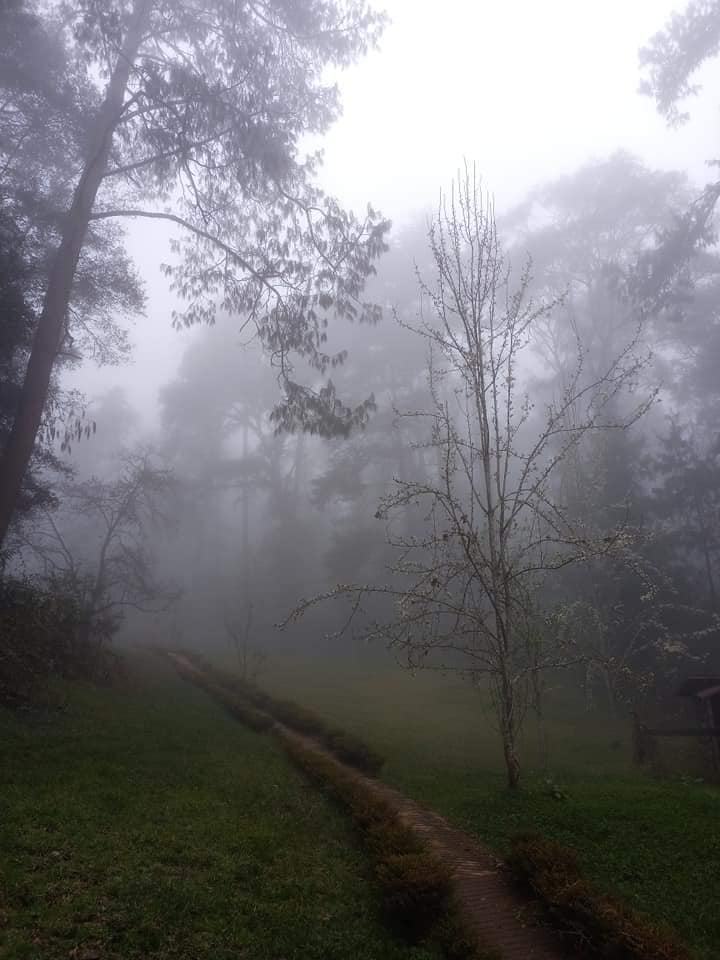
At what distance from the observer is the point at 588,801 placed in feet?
26.7

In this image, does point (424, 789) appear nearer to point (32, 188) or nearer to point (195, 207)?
point (195, 207)

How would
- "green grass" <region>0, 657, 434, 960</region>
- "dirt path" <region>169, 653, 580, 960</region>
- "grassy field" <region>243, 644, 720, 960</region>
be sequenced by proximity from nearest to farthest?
"green grass" <region>0, 657, 434, 960</region>
"dirt path" <region>169, 653, 580, 960</region>
"grassy field" <region>243, 644, 720, 960</region>

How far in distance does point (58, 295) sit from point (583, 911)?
479 inches

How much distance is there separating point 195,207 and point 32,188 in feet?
13.0

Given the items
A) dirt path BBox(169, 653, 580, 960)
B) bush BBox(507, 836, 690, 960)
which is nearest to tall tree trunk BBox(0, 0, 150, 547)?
dirt path BBox(169, 653, 580, 960)

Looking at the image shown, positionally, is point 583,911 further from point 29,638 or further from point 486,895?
point 29,638

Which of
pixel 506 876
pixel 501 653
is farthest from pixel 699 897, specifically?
pixel 501 653

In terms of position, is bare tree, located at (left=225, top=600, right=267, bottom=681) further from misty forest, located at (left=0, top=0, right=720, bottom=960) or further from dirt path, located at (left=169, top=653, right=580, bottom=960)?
dirt path, located at (left=169, top=653, right=580, bottom=960)

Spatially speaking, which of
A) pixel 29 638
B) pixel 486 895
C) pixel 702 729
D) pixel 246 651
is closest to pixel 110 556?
pixel 246 651

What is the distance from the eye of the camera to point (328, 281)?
48.3ft

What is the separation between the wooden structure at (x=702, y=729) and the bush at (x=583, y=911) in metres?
8.51

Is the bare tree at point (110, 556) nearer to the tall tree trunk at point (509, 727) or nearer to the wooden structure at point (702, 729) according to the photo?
the tall tree trunk at point (509, 727)

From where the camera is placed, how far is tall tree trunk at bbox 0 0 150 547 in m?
11.2

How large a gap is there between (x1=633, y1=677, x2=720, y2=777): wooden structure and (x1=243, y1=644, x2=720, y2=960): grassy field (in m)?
0.59
